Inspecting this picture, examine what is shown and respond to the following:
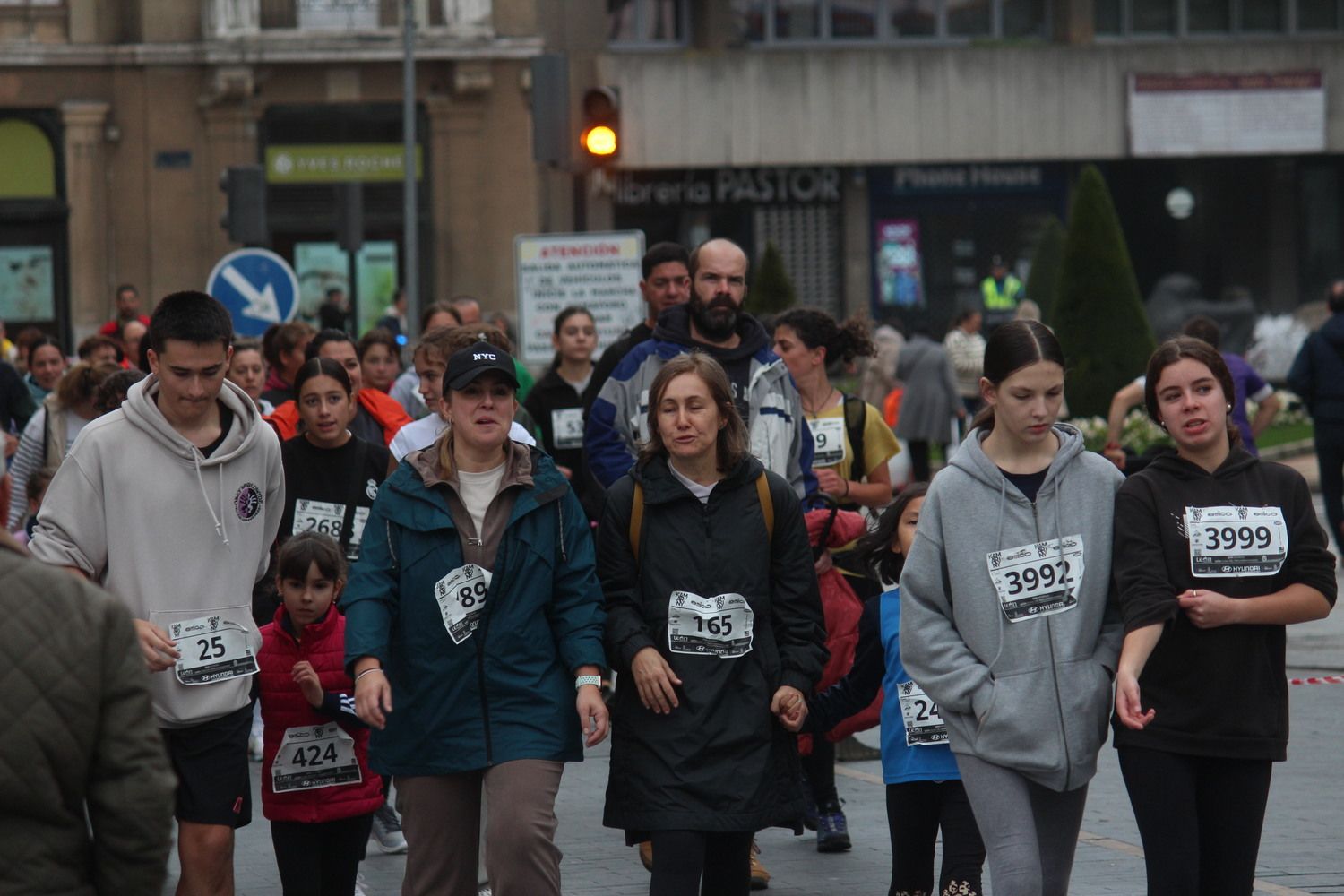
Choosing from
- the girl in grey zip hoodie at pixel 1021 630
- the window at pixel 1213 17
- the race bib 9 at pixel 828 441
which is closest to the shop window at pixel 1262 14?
the window at pixel 1213 17

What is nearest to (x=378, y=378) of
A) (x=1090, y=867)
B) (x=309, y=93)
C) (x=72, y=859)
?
(x=1090, y=867)

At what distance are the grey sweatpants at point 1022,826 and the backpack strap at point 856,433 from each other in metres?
3.45

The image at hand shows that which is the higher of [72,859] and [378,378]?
[378,378]

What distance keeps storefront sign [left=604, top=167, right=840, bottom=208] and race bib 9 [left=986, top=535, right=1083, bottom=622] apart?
31012 millimetres

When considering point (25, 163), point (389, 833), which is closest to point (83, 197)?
point (25, 163)

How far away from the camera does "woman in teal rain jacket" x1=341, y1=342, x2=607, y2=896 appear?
5508 millimetres

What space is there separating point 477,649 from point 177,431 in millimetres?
1114

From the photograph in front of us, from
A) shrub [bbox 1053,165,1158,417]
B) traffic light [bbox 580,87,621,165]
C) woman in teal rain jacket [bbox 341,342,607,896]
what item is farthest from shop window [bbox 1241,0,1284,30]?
woman in teal rain jacket [bbox 341,342,607,896]

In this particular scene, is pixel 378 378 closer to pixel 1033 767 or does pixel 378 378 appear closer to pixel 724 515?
pixel 724 515

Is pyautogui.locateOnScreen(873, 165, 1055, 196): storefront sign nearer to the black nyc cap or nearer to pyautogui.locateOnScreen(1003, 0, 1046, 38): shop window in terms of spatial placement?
pyautogui.locateOnScreen(1003, 0, 1046, 38): shop window

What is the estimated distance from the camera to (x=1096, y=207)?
22.7 metres

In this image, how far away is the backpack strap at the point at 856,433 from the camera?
8.70 m

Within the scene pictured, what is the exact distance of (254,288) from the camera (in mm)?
15953

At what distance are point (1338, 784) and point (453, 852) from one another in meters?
4.89
